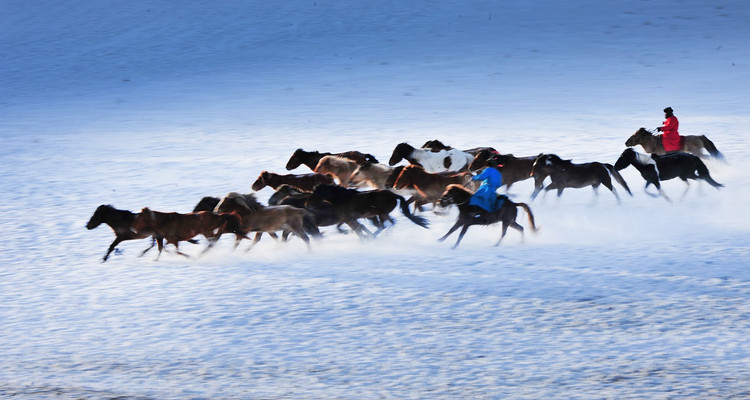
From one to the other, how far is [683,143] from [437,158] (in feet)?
13.0

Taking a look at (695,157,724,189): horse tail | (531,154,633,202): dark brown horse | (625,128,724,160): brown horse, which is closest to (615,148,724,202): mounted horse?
(695,157,724,189): horse tail

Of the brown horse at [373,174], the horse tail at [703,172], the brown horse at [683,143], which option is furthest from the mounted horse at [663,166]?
the brown horse at [373,174]

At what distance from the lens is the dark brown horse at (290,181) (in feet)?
38.4

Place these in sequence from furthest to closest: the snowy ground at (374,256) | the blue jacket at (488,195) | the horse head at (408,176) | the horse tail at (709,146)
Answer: the horse tail at (709,146) < the horse head at (408,176) < the blue jacket at (488,195) < the snowy ground at (374,256)

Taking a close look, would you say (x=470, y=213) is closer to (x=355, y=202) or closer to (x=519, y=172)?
(x=355, y=202)

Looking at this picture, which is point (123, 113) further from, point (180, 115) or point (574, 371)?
point (574, 371)

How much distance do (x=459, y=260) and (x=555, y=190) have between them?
4276mm

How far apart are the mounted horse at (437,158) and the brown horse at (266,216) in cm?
291

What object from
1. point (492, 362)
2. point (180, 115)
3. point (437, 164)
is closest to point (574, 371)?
point (492, 362)

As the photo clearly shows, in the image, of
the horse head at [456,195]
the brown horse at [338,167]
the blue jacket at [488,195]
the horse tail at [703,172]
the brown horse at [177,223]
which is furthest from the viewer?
the horse tail at [703,172]

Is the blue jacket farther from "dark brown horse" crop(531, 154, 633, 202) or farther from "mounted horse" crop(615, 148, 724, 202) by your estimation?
"mounted horse" crop(615, 148, 724, 202)

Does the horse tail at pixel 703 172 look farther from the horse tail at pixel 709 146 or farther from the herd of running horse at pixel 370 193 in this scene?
the horse tail at pixel 709 146

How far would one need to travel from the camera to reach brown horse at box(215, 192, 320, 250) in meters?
9.89

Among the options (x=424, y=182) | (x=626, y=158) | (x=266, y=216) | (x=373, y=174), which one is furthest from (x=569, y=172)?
(x=266, y=216)
